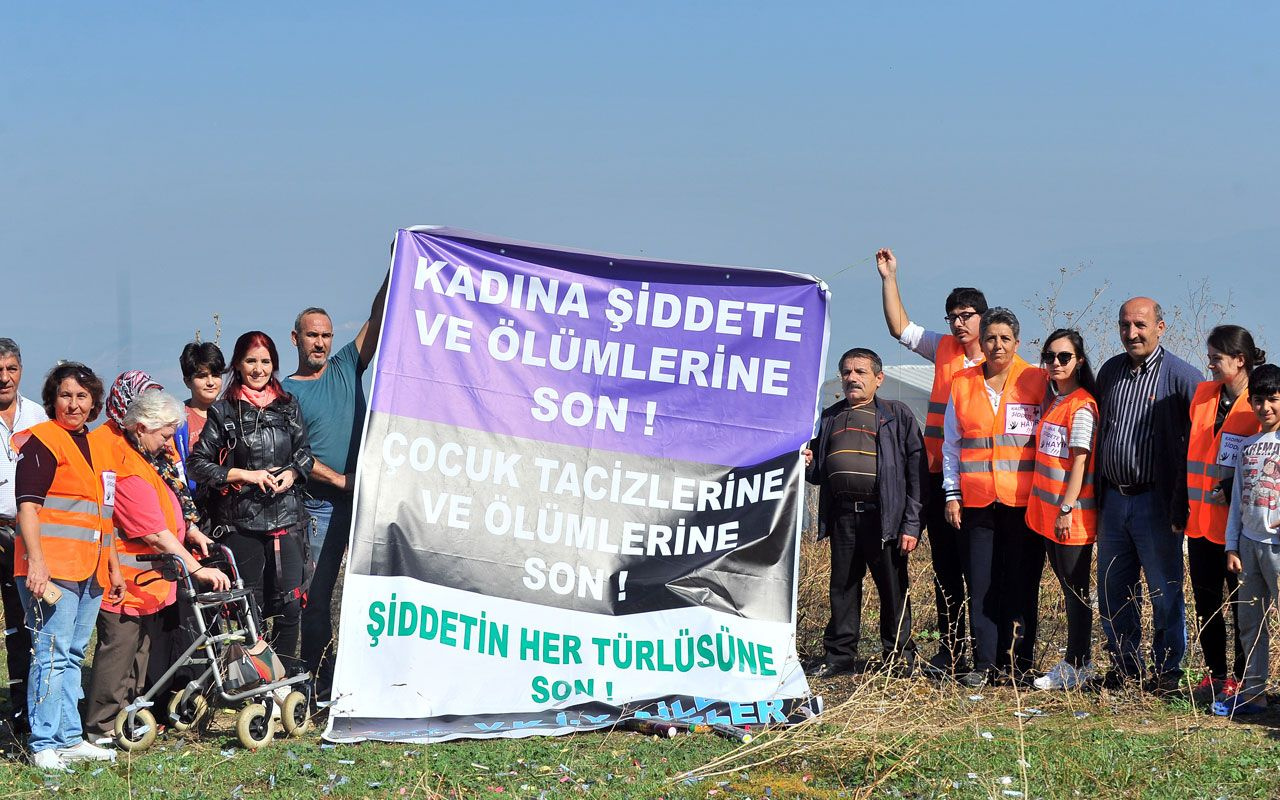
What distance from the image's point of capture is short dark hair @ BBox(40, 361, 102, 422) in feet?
21.0

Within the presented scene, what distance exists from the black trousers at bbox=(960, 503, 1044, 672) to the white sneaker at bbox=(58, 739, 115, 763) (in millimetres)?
4790

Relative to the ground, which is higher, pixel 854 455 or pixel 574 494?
pixel 854 455

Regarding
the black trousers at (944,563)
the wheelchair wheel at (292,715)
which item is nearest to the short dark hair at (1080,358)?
the black trousers at (944,563)

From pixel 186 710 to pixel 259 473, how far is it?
1.30 metres

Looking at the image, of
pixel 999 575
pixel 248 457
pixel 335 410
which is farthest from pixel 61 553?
pixel 999 575

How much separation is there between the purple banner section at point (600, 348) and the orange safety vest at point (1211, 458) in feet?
6.81

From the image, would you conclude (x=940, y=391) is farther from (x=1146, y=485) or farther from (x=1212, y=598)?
(x=1212, y=598)

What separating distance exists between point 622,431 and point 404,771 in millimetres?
2265

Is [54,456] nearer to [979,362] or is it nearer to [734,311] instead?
[734,311]

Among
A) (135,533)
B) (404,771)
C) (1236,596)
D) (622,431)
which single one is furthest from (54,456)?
(1236,596)

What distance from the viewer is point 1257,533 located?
665 centimetres

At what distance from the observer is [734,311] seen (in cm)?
748

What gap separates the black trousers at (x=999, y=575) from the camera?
7.64m

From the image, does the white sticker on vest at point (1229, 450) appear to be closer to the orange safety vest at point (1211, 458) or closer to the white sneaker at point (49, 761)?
the orange safety vest at point (1211, 458)
